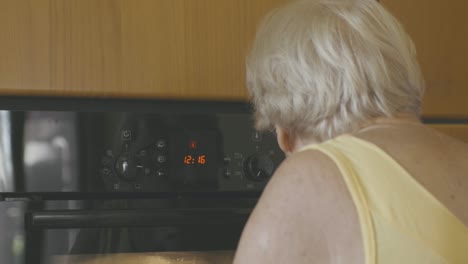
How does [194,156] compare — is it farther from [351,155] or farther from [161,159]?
[351,155]

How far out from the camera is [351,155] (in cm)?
68

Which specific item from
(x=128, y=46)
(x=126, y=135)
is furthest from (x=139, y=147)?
(x=128, y=46)

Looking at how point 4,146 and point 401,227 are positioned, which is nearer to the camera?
point 401,227

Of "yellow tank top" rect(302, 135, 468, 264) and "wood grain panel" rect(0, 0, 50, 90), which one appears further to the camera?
"wood grain panel" rect(0, 0, 50, 90)

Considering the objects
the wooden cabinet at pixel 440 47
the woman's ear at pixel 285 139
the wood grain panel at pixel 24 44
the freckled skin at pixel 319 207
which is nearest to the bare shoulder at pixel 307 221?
the freckled skin at pixel 319 207

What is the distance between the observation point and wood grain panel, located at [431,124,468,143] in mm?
1152

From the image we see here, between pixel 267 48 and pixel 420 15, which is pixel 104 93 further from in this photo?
pixel 420 15

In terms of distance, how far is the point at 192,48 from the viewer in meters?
1.01

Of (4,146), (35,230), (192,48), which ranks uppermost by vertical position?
(192,48)

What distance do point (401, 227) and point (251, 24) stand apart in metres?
0.49

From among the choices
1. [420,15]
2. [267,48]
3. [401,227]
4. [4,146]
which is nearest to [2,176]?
[4,146]

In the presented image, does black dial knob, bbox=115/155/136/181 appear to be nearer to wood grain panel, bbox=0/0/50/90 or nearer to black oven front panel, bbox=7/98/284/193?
black oven front panel, bbox=7/98/284/193

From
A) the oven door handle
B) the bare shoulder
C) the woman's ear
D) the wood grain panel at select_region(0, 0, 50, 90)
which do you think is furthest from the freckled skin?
the wood grain panel at select_region(0, 0, 50, 90)

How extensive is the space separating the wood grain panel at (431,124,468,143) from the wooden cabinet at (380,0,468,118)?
0.07 ft
